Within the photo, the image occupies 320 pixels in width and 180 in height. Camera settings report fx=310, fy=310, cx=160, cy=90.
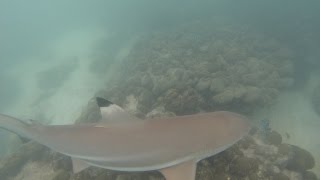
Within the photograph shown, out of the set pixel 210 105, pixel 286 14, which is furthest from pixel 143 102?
pixel 286 14

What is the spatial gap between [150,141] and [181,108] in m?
5.49

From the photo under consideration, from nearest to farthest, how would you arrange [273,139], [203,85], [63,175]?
1. [63,175]
2. [273,139]
3. [203,85]

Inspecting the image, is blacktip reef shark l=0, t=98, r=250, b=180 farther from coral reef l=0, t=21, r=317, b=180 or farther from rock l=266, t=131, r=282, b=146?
rock l=266, t=131, r=282, b=146

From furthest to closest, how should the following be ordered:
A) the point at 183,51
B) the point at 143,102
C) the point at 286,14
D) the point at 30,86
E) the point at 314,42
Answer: the point at 286,14 < the point at 30,86 < the point at 314,42 < the point at 183,51 < the point at 143,102

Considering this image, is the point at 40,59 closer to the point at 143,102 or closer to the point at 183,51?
the point at 183,51

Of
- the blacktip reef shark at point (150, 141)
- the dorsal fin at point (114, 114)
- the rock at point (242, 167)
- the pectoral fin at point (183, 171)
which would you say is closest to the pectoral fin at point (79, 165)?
the blacktip reef shark at point (150, 141)

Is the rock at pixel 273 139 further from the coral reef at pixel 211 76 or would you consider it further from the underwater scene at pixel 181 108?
the coral reef at pixel 211 76

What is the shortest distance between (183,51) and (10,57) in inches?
1720

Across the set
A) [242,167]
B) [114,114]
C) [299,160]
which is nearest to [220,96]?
[299,160]

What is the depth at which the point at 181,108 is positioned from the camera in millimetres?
10266

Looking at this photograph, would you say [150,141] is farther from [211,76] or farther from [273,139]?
[211,76]

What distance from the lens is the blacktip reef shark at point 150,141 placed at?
477 cm

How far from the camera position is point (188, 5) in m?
54.8

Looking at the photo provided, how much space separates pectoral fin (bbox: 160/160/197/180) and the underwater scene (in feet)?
0.05
